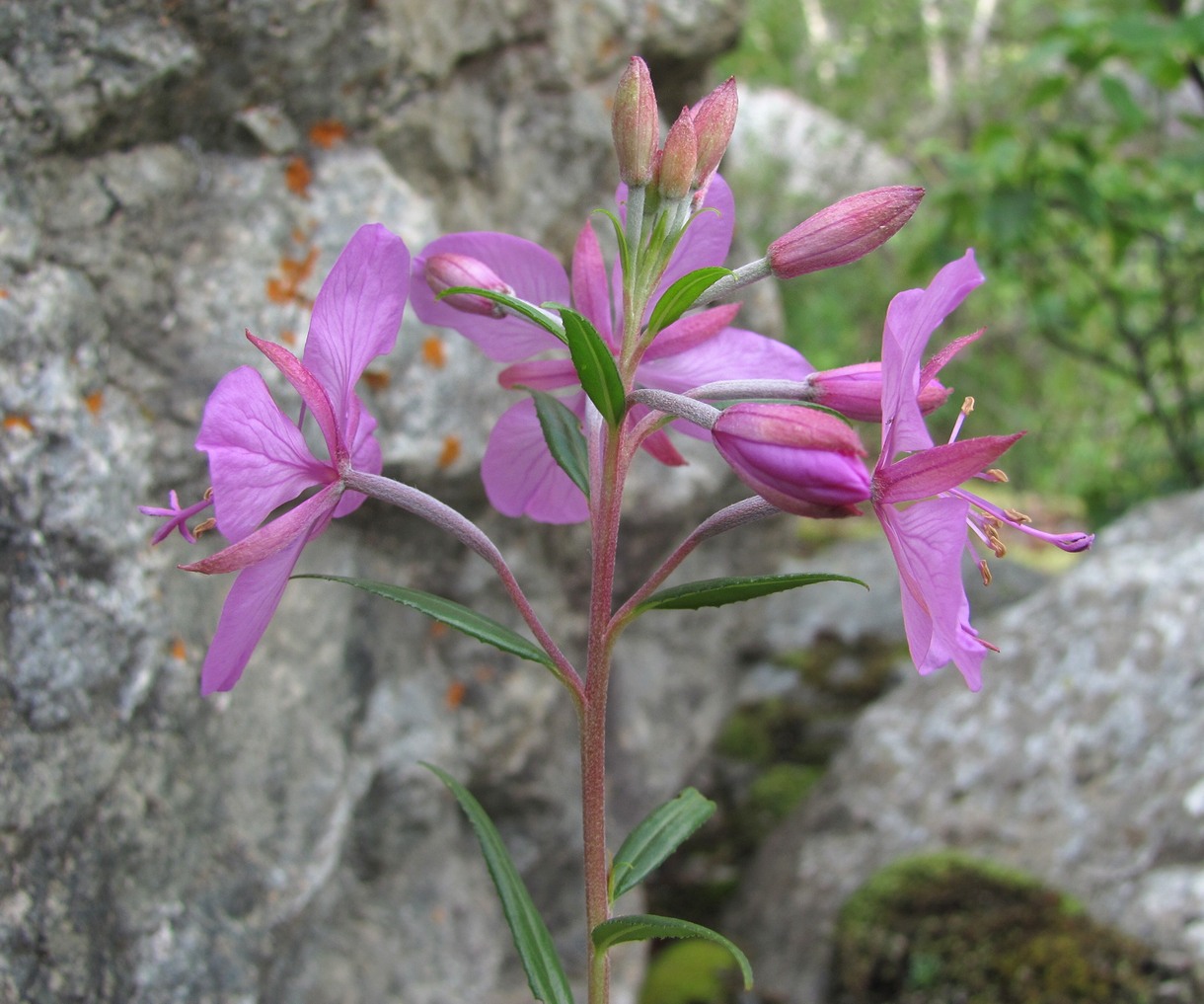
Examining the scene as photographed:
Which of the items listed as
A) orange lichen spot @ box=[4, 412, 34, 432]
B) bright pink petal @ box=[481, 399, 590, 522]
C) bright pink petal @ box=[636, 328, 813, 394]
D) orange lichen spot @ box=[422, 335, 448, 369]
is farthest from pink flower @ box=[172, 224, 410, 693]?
orange lichen spot @ box=[422, 335, 448, 369]

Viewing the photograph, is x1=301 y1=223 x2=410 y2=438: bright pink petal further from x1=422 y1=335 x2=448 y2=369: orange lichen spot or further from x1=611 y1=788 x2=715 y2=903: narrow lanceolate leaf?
x1=422 y1=335 x2=448 y2=369: orange lichen spot

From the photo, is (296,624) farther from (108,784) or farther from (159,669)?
(108,784)

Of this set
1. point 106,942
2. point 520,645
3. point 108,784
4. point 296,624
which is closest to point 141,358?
point 296,624

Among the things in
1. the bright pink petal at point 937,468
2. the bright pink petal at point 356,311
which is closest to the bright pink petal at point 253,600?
the bright pink petal at point 356,311

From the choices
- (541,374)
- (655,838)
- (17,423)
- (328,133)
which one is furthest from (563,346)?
(328,133)

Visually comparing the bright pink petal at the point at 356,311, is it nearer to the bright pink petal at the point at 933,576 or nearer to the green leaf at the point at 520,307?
the green leaf at the point at 520,307
